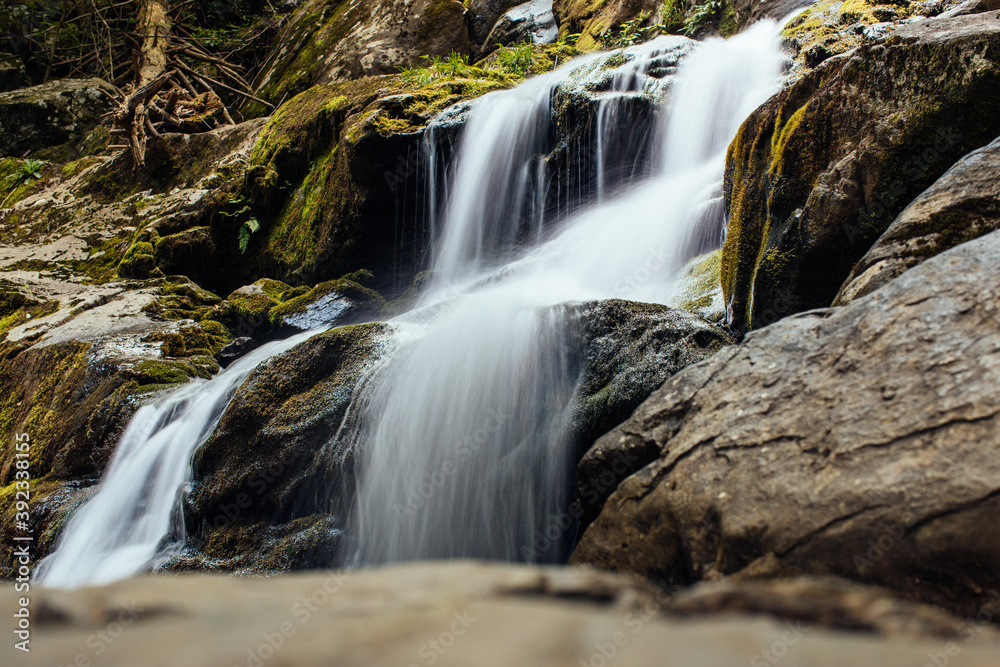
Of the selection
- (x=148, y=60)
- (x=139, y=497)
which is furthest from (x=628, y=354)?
(x=148, y=60)

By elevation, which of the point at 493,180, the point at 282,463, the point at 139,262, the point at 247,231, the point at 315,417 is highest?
the point at 493,180

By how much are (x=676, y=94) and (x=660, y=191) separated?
1.54 m

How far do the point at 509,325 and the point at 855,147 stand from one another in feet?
8.19

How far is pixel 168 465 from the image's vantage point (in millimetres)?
4844

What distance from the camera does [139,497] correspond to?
4.75 meters

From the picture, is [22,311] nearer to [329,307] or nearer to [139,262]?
[139,262]

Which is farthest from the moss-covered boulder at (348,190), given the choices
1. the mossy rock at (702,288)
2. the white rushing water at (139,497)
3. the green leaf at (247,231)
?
the mossy rock at (702,288)

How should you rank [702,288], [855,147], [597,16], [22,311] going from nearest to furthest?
1. [855,147]
2. [702,288]
3. [22,311]
4. [597,16]

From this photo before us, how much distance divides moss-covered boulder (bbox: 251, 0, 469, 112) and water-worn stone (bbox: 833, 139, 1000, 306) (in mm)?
12043

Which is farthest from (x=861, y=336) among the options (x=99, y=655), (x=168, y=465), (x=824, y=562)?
(x=168, y=465)

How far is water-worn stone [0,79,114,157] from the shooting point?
579 inches

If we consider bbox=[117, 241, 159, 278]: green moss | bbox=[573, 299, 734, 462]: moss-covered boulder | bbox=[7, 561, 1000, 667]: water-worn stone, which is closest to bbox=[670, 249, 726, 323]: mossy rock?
bbox=[573, 299, 734, 462]: moss-covered boulder

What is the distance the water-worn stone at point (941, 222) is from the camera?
103 inches

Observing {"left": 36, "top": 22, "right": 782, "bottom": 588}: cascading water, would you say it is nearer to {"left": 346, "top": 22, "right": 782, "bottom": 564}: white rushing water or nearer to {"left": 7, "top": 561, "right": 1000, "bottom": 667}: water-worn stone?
{"left": 346, "top": 22, "right": 782, "bottom": 564}: white rushing water
